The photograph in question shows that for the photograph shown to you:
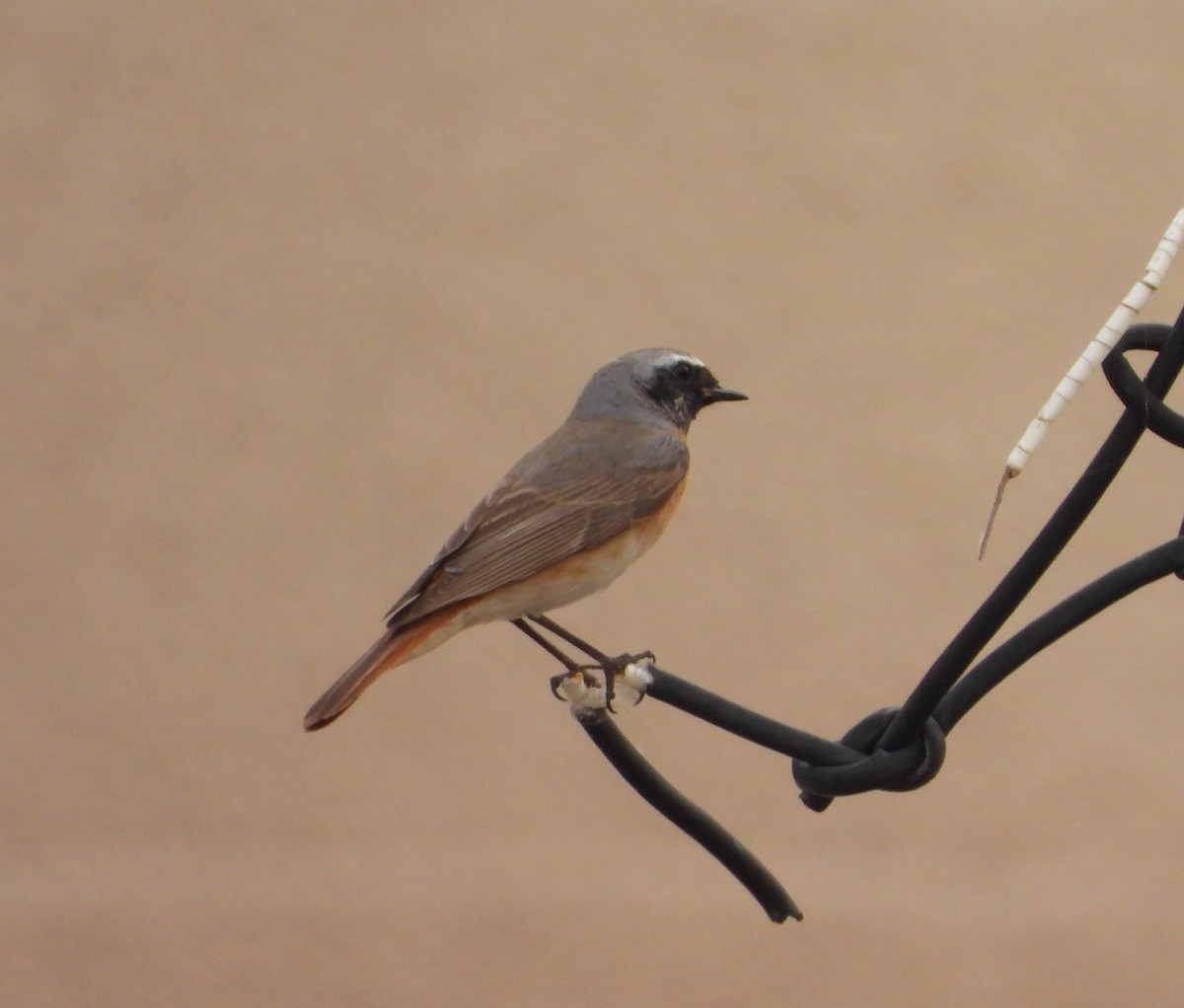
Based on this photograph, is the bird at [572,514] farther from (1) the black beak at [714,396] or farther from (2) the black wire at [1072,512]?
(2) the black wire at [1072,512]

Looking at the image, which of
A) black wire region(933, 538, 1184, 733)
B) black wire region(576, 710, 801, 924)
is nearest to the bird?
black wire region(576, 710, 801, 924)

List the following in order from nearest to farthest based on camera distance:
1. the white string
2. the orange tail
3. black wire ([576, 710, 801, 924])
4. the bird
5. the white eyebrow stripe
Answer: the white string → black wire ([576, 710, 801, 924]) → the orange tail → the bird → the white eyebrow stripe

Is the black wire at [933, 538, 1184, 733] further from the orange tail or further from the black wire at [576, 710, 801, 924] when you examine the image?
the orange tail

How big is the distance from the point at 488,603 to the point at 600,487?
386 mm

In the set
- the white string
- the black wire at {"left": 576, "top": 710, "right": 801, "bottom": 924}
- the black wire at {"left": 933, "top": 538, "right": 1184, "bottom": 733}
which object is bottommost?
the black wire at {"left": 576, "top": 710, "right": 801, "bottom": 924}

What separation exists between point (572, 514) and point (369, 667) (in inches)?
28.4

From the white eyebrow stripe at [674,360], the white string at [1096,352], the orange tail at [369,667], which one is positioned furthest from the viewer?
the white eyebrow stripe at [674,360]

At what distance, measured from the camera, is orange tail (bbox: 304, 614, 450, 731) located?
6.30 feet

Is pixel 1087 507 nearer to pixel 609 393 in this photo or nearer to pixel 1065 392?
pixel 1065 392

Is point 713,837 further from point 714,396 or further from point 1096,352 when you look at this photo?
point 714,396

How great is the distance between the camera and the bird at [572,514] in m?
2.44

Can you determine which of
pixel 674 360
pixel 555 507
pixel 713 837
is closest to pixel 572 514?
pixel 555 507

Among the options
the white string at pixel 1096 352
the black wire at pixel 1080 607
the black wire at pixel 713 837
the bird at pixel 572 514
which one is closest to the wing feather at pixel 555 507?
the bird at pixel 572 514

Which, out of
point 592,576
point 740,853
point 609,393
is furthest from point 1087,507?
point 609,393
